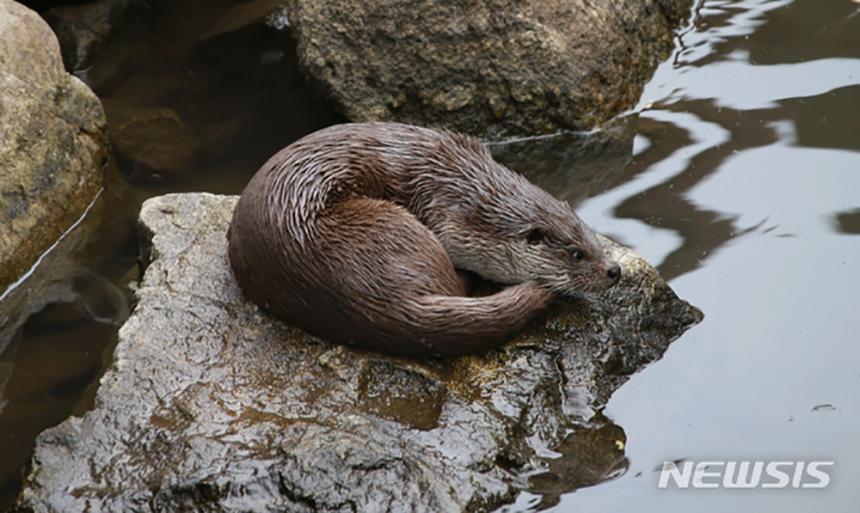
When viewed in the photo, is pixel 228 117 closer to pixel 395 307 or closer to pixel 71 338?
pixel 71 338

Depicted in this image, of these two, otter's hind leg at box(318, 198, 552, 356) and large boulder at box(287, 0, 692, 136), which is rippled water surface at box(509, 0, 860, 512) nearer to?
large boulder at box(287, 0, 692, 136)

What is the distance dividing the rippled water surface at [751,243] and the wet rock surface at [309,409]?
0.19 metres

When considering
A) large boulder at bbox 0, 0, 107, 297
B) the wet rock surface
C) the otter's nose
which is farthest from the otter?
large boulder at bbox 0, 0, 107, 297

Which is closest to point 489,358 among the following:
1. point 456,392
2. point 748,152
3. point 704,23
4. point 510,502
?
point 456,392

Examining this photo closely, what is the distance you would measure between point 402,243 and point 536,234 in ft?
1.74

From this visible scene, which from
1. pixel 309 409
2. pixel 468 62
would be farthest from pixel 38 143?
pixel 309 409

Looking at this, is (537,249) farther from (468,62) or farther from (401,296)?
(468,62)

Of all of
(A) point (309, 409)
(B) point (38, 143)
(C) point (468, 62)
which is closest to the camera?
(A) point (309, 409)

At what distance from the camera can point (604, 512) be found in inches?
155

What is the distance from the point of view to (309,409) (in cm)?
410

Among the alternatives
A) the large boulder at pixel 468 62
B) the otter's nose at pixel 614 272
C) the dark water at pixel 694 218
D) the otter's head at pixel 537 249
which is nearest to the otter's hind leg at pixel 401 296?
the otter's head at pixel 537 249

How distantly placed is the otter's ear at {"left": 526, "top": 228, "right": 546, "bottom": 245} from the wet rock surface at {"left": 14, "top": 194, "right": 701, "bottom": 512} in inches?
10.2

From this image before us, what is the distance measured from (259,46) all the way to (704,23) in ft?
Result: 8.25

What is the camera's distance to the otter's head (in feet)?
14.7
